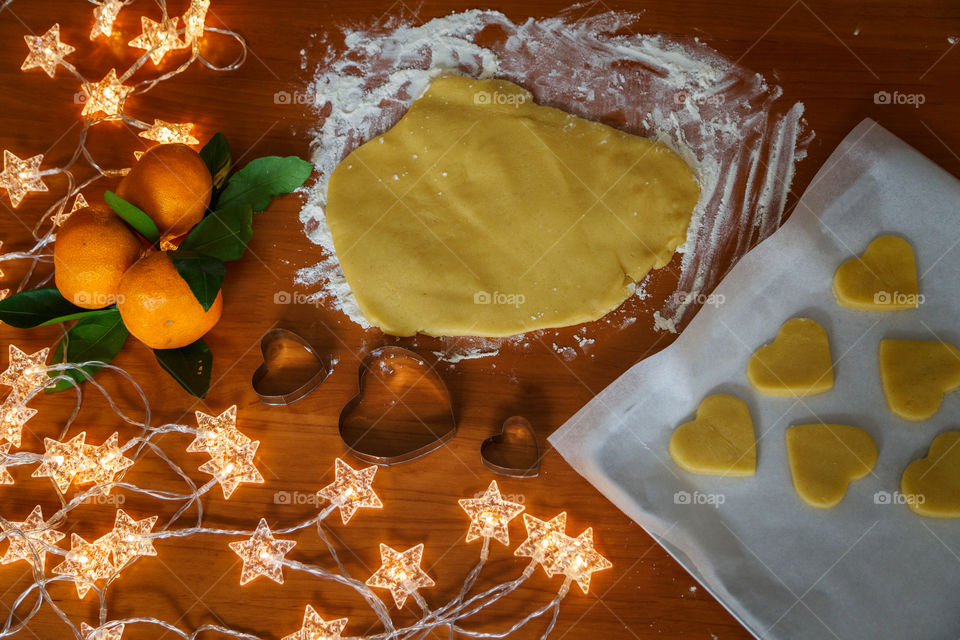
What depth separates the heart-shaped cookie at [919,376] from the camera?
0.92 metres

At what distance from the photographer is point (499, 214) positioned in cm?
106

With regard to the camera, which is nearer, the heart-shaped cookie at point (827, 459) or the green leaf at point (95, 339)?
the heart-shaped cookie at point (827, 459)

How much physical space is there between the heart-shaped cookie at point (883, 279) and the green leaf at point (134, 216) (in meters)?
0.97

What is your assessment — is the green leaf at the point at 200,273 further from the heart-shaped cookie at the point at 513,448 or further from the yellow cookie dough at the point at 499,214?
the heart-shaped cookie at the point at 513,448

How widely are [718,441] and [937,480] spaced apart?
11.1 inches

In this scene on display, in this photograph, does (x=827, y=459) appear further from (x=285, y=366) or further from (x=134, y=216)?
(x=134, y=216)

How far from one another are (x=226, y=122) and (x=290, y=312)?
1.18 feet

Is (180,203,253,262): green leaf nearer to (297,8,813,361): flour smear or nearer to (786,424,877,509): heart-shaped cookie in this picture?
(297,8,813,361): flour smear

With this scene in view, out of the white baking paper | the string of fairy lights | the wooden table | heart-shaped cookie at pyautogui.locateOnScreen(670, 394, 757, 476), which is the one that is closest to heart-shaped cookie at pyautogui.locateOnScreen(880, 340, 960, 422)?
the white baking paper

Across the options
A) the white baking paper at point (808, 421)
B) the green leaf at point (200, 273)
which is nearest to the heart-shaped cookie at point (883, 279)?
the white baking paper at point (808, 421)

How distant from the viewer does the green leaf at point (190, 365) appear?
0.99 meters

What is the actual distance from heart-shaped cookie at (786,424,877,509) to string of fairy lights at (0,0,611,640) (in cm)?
29

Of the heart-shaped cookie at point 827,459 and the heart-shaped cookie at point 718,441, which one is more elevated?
the heart-shaped cookie at point 827,459

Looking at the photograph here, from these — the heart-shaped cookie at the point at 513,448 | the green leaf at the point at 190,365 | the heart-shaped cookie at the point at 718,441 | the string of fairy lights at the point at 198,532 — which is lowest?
the string of fairy lights at the point at 198,532
